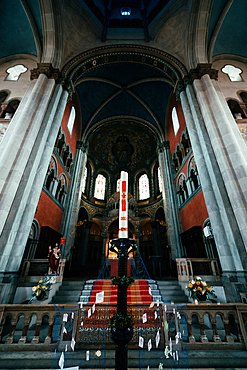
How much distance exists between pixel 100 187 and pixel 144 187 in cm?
559

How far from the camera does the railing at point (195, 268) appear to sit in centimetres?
692

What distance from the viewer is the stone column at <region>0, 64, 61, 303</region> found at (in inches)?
224

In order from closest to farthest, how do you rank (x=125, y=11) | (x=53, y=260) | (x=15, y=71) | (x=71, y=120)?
(x=53, y=260), (x=15, y=71), (x=71, y=120), (x=125, y=11)

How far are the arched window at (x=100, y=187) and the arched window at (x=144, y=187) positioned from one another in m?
4.76

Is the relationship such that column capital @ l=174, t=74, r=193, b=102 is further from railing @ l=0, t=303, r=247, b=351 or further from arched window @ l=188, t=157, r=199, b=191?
railing @ l=0, t=303, r=247, b=351

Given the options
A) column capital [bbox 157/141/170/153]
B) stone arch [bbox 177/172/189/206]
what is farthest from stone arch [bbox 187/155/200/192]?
column capital [bbox 157/141/170/153]

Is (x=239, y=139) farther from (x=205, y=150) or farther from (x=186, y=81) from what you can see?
(x=186, y=81)

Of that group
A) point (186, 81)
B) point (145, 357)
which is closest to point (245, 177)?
point (145, 357)

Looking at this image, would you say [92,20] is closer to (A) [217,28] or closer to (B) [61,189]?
(A) [217,28]

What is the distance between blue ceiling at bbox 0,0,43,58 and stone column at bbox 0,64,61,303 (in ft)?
17.6

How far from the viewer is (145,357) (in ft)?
9.50

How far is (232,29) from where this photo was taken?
11.4 meters

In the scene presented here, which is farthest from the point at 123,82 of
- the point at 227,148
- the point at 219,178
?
the point at 219,178

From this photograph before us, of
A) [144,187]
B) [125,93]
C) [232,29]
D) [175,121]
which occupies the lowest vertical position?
[144,187]
